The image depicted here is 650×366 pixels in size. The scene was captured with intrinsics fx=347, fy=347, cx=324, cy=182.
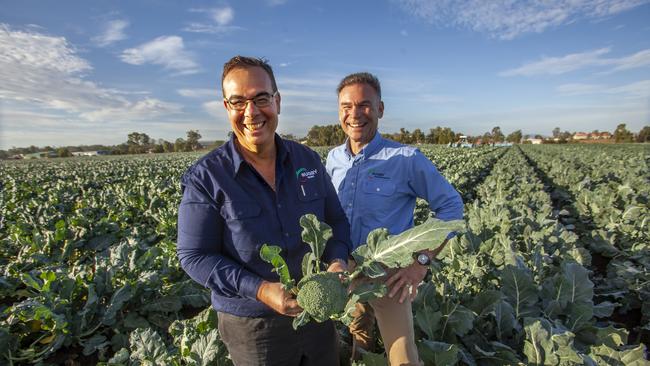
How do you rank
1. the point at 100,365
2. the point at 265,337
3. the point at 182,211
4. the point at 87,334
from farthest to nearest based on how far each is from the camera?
the point at 87,334 < the point at 100,365 < the point at 265,337 < the point at 182,211

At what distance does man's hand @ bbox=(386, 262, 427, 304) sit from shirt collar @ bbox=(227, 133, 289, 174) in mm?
911

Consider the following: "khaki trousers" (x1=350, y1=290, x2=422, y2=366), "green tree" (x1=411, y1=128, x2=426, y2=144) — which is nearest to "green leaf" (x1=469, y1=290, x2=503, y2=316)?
"khaki trousers" (x1=350, y1=290, x2=422, y2=366)

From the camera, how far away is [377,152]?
9.07 ft

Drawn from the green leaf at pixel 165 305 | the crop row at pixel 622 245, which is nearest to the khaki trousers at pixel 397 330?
the green leaf at pixel 165 305

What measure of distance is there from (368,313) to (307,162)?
1.39 metres

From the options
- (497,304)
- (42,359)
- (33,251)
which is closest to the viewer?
(497,304)

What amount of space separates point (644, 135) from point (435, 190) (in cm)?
12904

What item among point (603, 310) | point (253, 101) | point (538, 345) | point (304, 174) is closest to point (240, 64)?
point (253, 101)

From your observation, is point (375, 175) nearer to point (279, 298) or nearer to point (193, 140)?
point (279, 298)

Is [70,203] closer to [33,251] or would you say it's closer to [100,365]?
[33,251]

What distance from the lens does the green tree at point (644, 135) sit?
95750 mm

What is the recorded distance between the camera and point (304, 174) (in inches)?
80.0

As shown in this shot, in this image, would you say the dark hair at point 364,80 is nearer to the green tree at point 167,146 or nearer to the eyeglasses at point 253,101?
the eyeglasses at point 253,101

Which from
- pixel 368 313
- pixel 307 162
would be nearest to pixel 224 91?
pixel 307 162
